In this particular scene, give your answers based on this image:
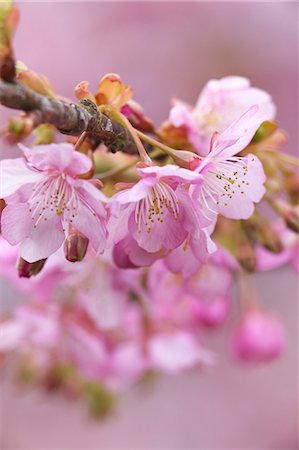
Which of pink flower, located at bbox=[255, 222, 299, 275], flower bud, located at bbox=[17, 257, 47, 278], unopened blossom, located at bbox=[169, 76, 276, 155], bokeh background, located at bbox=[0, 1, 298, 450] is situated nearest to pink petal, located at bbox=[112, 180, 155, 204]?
flower bud, located at bbox=[17, 257, 47, 278]

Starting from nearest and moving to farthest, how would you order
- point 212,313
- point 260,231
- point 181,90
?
point 260,231 → point 212,313 → point 181,90

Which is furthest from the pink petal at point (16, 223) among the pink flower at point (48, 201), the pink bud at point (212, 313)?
the pink bud at point (212, 313)

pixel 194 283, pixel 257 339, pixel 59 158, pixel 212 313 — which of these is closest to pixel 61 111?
pixel 59 158

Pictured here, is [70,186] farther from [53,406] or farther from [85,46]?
[85,46]

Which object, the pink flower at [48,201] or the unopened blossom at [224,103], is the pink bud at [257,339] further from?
the pink flower at [48,201]

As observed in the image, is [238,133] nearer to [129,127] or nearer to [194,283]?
[129,127]

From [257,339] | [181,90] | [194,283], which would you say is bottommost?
[181,90]

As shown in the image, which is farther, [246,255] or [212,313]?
[212,313]
